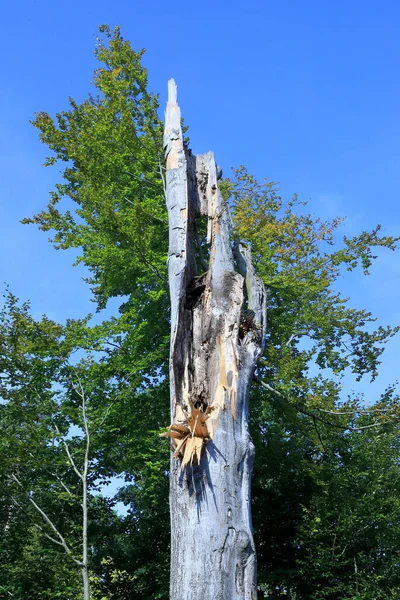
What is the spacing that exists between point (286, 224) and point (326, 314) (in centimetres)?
258

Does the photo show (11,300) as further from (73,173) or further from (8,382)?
(73,173)

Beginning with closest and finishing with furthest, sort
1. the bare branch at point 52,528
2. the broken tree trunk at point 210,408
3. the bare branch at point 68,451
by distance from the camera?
the broken tree trunk at point 210,408, the bare branch at point 52,528, the bare branch at point 68,451

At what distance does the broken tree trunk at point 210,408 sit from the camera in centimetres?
401

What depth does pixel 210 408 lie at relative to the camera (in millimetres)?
4438

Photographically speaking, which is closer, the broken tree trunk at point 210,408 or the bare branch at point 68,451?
the broken tree trunk at point 210,408

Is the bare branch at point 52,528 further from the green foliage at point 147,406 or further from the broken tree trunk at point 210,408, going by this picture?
the broken tree trunk at point 210,408

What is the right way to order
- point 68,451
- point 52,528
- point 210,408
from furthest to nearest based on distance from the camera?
point 68,451 → point 52,528 → point 210,408

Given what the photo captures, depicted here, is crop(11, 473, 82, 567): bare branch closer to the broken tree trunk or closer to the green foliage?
the green foliage

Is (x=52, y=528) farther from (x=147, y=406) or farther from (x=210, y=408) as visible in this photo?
(x=210, y=408)

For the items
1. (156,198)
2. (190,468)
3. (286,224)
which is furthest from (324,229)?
(190,468)

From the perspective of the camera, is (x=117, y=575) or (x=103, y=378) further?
(x=117, y=575)

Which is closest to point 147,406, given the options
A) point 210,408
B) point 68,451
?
point 68,451

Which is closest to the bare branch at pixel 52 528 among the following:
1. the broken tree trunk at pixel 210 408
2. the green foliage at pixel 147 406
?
the green foliage at pixel 147 406

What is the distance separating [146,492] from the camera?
14.2m
